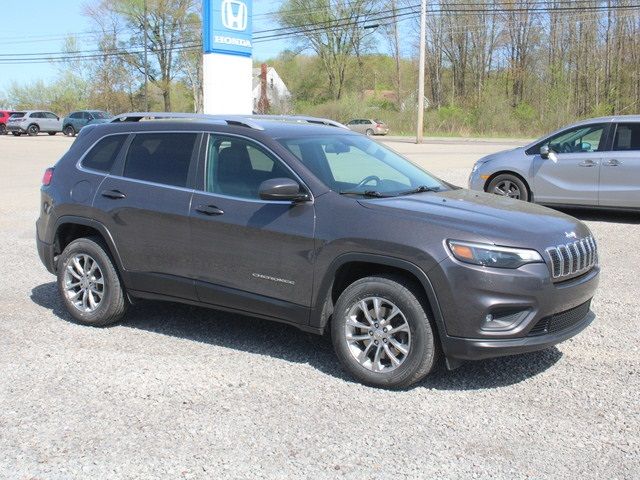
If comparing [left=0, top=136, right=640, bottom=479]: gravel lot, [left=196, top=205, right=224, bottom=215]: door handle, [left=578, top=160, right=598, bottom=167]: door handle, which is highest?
[left=578, top=160, right=598, bottom=167]: door handle

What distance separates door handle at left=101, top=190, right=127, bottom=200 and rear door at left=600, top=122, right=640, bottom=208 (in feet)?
26.9

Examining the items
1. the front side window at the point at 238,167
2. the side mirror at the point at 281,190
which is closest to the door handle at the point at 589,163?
the front side window at the point at 238,167

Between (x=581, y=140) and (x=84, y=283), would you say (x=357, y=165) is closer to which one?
(x=84, y=283)

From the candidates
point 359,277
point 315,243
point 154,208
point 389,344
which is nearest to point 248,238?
point 315,243

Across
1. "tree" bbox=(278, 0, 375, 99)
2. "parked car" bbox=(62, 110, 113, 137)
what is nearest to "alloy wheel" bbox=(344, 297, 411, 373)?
"parked car" bbox=(62, 110, 113, 137)

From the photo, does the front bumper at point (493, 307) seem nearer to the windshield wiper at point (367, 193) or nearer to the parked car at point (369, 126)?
the windshield wiper at point (367, 193)

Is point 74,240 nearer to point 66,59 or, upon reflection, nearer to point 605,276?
point 605,276

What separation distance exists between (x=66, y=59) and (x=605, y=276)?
7734 cm

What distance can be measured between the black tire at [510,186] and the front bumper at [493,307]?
7899mm

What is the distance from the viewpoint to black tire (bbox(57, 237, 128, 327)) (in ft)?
19.0

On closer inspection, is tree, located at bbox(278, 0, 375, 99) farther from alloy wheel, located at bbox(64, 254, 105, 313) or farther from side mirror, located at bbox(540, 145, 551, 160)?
alloy wheel, located at bbox(64, 254, 105, 313)

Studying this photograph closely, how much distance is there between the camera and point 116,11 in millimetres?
70688

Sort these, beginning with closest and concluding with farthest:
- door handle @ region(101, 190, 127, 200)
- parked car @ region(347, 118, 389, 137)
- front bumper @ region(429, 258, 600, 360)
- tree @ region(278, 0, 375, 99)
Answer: front bumper @ region(429, 258, 600, 360) → door handle @ region(101, 190, 127, 200) → parked car @ region(347, 118, 389, 137) → tree @ region(278, 0, 375, 99)

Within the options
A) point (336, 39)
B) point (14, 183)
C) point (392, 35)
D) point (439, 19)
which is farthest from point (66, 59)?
point (14, 183)
